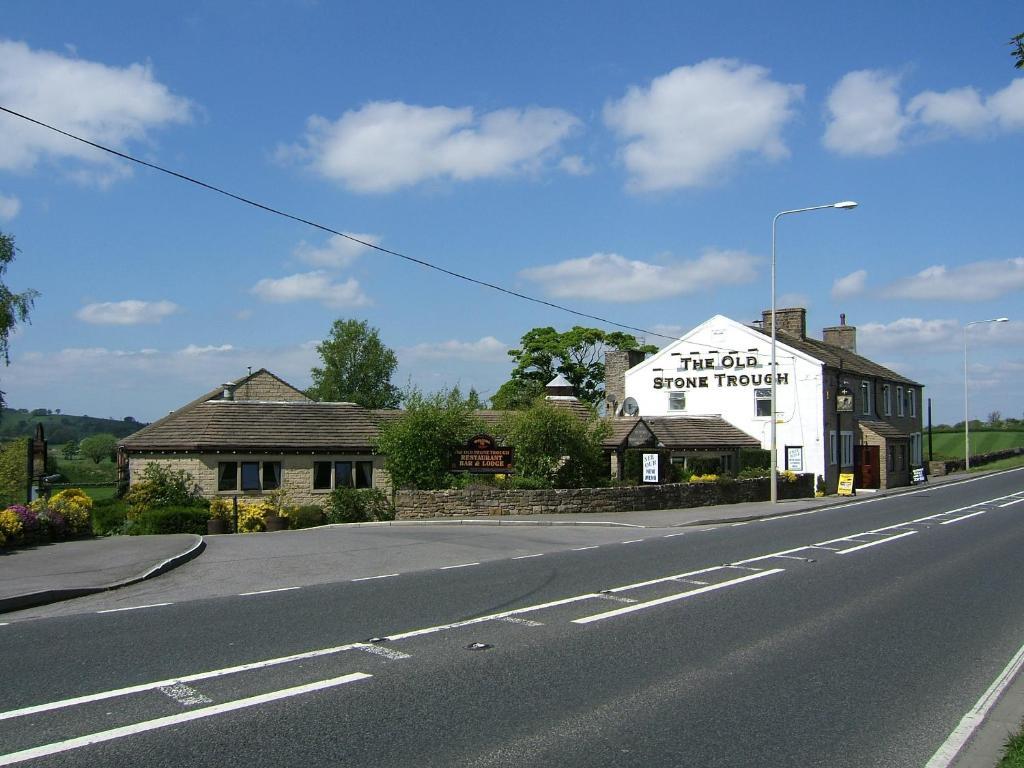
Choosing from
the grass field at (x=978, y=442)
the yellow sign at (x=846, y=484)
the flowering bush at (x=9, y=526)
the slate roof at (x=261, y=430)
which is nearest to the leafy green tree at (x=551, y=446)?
the slate roof at (x=261, y=430)

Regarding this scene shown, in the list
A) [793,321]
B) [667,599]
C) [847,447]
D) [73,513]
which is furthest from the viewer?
[793,321]

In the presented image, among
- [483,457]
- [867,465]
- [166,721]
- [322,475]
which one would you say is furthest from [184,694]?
[867,465]

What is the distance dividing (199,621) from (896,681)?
7.57 m

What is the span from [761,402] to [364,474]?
834 inches

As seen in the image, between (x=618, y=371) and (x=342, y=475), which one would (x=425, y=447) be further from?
(x=618, y=371)

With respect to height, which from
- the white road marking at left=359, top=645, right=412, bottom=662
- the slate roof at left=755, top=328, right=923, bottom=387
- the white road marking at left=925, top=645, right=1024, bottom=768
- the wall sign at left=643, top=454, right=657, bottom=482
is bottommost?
the white road marking at left=359, top=645, right=412, bottom=662

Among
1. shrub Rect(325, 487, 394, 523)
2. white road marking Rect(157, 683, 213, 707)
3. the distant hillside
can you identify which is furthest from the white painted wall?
the distant hillside

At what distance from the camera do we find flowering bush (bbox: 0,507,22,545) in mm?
16891

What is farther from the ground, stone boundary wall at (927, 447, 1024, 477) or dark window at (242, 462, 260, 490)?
dark window at (242, 462, 260, 490)

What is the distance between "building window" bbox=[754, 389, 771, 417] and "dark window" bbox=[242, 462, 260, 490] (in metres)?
25.1

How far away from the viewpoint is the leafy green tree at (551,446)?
28.9m

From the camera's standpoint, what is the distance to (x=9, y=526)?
17.0 m

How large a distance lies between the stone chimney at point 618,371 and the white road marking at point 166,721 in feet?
136

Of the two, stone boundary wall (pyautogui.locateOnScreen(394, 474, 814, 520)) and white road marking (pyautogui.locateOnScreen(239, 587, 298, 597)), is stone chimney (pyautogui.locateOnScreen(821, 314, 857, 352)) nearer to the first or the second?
stone boundary wall (pyautogui.locateOnScreen(394, 474, 814, 520))
